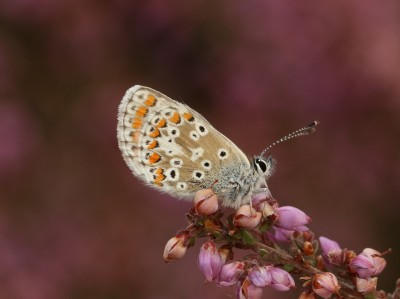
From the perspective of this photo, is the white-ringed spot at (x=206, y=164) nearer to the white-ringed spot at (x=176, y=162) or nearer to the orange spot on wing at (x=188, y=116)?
the white-ringed spot at (x=176, y=162)

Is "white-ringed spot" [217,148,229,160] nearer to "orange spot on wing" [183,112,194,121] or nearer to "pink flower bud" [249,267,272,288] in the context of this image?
"orange spot on wing" [183,112,194,121]

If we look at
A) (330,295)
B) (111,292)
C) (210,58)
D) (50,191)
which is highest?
(210,58)

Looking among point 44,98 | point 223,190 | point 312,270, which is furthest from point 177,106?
point 44,98

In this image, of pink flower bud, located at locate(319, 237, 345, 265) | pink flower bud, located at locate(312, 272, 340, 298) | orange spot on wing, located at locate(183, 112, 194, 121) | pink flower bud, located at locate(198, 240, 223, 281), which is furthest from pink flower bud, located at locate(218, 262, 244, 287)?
orange spot on wing, located at locate(183, 112, 194, 121)

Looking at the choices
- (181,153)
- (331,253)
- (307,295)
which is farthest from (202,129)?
(307,295)

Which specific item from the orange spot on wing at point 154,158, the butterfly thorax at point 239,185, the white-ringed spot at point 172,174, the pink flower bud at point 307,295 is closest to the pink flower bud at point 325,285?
the pink flower bud at point 307,295

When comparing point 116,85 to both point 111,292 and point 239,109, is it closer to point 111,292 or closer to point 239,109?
point 239,109

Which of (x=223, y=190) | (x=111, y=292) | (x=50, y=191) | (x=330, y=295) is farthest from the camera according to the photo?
(x=50, y=191)
